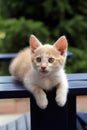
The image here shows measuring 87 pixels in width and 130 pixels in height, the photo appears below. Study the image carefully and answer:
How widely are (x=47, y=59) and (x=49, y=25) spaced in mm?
2813

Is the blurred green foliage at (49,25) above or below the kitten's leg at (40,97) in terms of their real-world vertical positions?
above

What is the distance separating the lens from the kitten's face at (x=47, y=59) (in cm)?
171

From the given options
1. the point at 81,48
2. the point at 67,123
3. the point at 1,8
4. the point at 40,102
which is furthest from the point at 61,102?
the point at 1,8

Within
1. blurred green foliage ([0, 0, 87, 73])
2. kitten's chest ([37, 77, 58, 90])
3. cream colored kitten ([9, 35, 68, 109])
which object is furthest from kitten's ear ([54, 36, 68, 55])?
blurred green foliage ([0, 0, 87, 73])

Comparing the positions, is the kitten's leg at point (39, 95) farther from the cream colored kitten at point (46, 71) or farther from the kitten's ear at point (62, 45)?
the kitten's ear at point (62, 45)

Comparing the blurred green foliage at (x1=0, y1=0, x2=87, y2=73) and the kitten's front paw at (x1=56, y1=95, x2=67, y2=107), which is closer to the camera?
the kitten's front paw at (x1=56, y1=95, x2=67, y2=107)

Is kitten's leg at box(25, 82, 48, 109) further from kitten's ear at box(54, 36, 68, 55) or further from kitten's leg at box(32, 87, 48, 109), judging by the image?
kitten's ear at box(54, 36, 68, 55)

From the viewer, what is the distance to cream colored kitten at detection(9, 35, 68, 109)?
1.73 metres

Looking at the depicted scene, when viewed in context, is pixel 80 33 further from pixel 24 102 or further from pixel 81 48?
pixel 24 102

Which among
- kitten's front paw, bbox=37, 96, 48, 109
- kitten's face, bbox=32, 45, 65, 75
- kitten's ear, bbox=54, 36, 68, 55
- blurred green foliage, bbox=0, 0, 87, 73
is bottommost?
kitten's front paw, bbox=37, 96, 48, 109

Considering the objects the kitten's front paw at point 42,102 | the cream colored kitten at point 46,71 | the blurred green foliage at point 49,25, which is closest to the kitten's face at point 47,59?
the cream colored kitten at point 46,71

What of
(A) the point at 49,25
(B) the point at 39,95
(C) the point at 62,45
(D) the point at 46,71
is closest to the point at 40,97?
(B) the point at 39,95

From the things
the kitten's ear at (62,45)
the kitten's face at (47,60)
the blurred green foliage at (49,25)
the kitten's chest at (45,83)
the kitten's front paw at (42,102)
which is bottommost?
the kitten's front paw at (42,102)

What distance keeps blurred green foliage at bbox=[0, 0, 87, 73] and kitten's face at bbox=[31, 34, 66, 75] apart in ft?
7.85
